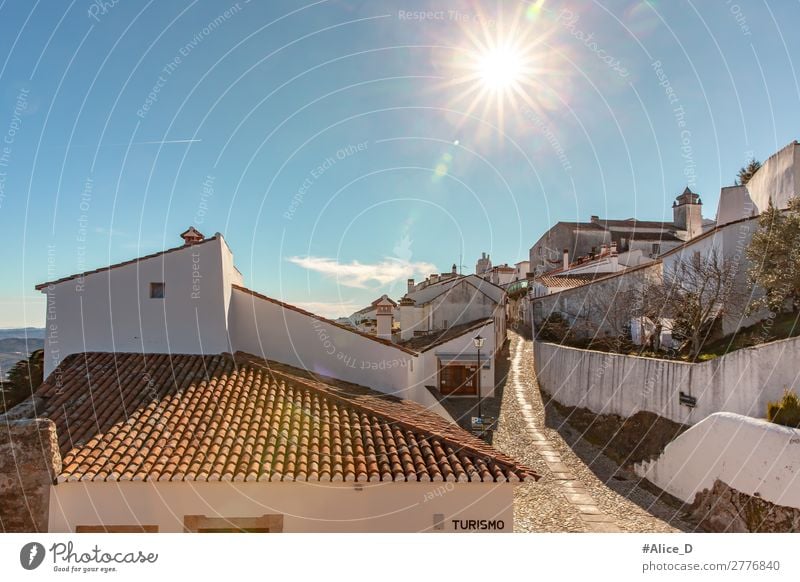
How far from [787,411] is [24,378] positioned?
61.4ft

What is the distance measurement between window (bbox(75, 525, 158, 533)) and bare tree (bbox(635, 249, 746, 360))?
16.1m

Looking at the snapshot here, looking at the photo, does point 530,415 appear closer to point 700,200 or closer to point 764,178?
point 764,178

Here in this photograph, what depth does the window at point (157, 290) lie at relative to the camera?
37.3 feet

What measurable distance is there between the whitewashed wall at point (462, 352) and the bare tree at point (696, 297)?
22.9 feet

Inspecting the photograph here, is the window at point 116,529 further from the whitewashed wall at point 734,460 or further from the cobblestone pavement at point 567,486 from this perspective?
the whitewashed wall at point 734,460

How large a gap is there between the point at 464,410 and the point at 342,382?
277 inches

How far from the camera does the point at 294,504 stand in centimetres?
727

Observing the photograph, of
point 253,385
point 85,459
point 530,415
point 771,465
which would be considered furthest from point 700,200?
point 85,459

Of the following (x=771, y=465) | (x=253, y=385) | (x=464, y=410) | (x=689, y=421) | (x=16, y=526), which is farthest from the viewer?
(x=464, y=410)

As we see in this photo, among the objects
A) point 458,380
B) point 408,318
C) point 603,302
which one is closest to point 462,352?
point 458,380

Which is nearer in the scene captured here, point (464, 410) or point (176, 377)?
point (176, 377)

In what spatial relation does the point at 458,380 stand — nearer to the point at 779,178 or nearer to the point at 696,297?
the point at 696,297

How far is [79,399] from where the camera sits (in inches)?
357

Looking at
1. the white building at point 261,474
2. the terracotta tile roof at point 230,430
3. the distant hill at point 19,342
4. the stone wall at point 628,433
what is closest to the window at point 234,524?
the white building at point 261,474
